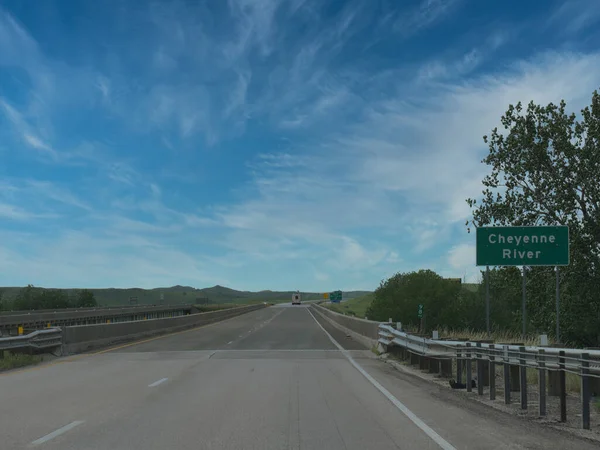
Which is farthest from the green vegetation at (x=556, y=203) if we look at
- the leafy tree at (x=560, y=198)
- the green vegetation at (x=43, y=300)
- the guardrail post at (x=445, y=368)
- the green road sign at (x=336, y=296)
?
the green road sign at (x=336, y=296)

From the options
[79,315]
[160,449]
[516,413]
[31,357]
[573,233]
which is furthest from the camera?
[79,315]

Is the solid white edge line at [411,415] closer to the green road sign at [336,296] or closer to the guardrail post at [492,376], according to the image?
the guardrail post at [492,376]

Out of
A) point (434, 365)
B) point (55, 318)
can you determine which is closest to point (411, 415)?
point (434, 365)

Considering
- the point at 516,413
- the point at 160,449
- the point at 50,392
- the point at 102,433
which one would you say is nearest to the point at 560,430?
the point at 516,413

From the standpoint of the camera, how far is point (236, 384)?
1447cm

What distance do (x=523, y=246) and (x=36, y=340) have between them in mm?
16368

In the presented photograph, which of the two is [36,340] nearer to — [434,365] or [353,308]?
[434,365]

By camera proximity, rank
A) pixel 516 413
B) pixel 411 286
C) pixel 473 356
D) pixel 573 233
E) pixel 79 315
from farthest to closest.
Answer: pixel 79 315
pixel 411 286
pixel 573 233
pixel 473 356
pixel 516 413

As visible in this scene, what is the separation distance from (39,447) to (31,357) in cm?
1370

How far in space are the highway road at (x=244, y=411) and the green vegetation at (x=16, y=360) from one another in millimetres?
816

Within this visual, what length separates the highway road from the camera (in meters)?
8.13

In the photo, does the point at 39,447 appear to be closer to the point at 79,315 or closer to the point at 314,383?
the point at 314,383

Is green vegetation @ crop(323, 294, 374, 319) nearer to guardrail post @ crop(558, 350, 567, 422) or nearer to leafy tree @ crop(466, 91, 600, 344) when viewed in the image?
leafy tree @ crop(466, 91, 600, 344)

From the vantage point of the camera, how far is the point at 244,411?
10547 mm
